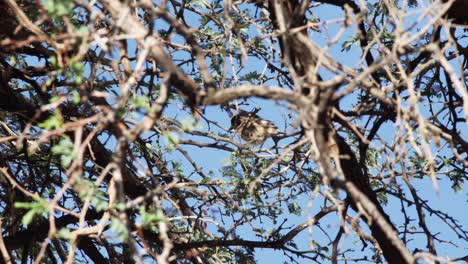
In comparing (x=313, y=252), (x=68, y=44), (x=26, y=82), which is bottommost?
(x=68, y=44)

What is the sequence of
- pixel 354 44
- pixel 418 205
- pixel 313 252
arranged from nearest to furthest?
pixel 418 205
pixel 313 252
pixel 354 44

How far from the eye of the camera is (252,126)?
4.30 m

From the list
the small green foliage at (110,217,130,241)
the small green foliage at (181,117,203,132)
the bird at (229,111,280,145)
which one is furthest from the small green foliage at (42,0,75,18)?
the bird at (229,111,280,145)

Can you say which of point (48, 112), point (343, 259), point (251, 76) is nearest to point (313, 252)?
point (343, 259)

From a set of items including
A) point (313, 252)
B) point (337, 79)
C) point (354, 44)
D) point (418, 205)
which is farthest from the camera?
point (354, 44)

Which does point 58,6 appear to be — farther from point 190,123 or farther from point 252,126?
point 252,126

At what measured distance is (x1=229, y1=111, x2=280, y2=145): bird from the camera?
4113mm

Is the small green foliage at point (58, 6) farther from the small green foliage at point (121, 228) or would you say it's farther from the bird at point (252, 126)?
the bird at point (252, 126)

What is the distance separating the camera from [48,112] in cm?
422

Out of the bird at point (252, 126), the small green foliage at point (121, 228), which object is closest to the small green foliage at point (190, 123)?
the small green foliage at point (121, 228)

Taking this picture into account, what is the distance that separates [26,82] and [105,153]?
2.08 feet

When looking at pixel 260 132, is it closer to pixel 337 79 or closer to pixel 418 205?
pixel 418 205

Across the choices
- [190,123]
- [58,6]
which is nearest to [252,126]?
[190,123]

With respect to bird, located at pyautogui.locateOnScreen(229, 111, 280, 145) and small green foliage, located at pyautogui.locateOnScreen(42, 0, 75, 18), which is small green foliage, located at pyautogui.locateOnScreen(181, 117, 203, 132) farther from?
bird, located at pyautogui.locateOnScreen(229, 111, 280, 145)
